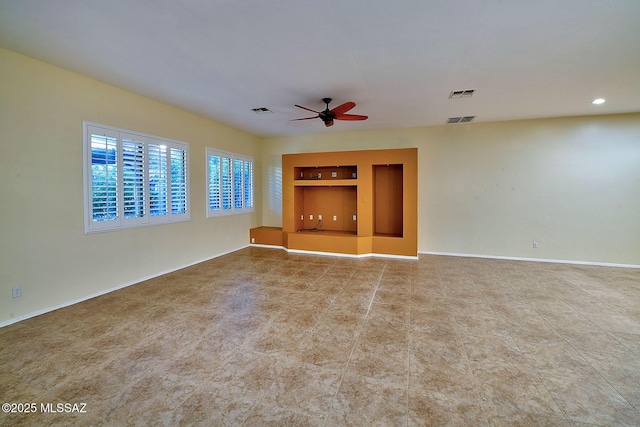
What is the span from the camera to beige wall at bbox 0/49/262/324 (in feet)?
9.94

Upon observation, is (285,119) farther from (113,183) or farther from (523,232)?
(523,232)

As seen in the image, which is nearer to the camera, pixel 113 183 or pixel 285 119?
pixel 113 183

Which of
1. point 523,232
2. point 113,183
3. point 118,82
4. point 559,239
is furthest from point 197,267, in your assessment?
point 559,239

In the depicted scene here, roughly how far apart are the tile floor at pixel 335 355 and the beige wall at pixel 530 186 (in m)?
1.53

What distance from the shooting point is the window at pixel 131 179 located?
12.4ft

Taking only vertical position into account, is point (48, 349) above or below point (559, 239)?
below

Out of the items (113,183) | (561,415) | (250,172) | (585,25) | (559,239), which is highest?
(585,25)

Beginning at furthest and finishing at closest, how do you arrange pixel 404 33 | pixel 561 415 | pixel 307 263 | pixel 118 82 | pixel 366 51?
pixel 307 263
pixel 118 82
pixel 366 51
pixel 404 33
pixel 561 415

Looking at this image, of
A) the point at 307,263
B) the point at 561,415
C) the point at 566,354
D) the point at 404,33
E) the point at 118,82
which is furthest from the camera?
the point at 307,263

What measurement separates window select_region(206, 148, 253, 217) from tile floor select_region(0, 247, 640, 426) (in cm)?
231

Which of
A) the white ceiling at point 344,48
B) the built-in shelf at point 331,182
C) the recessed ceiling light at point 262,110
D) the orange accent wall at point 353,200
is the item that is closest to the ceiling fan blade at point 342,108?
the white ceiling at point 344,48

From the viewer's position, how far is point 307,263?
18.6 feet

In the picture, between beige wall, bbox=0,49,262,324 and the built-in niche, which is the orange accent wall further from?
beige wall, bbox=0,49,262,324

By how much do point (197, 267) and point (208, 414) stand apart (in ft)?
12.8
